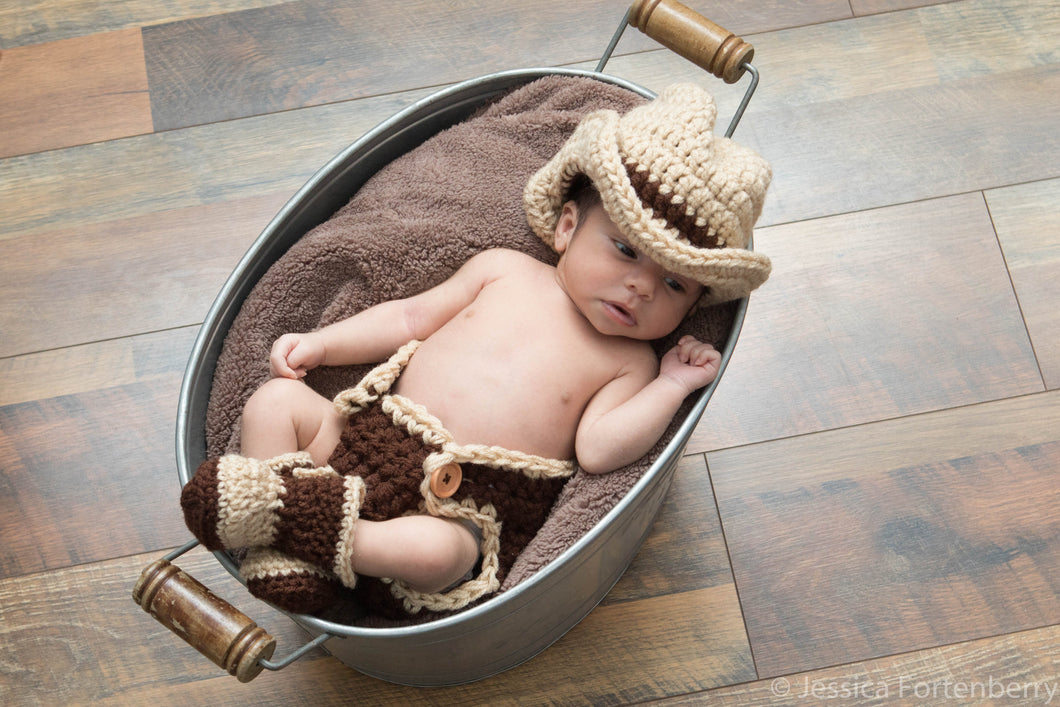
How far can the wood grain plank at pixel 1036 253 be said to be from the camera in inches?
45.3

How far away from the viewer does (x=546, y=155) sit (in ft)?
3.49

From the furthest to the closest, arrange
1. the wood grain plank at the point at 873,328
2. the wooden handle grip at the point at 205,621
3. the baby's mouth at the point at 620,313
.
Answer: the wood grain plank at the point at 873,328 < the baby's mouth at the point at 620,313 < the wooden handle grip at the point at 205,621

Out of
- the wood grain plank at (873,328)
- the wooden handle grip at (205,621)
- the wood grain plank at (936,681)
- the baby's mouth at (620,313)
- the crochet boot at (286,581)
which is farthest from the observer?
the wood grain plank at (873,328)

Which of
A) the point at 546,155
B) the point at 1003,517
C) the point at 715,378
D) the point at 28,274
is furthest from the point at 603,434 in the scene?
the point at 28,274

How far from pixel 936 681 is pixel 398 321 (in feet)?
2.36

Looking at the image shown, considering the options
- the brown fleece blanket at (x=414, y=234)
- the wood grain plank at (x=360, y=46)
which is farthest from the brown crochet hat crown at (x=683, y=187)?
the wood grain plank at (x=360, y=46)

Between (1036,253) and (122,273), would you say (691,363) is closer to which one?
(1036,253)

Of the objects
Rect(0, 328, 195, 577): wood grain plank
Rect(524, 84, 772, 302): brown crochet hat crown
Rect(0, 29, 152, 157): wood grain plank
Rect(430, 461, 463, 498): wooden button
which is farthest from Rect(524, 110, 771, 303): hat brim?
Rect(0, 29, 152, 157): wood grain plank

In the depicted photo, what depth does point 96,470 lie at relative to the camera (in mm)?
1114

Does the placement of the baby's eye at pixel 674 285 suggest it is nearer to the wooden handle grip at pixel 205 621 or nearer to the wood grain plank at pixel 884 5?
the wooden handle grip at pixel 205 621

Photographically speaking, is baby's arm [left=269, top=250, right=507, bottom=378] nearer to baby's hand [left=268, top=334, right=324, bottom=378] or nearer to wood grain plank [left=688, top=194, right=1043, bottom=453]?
baby's hand [left=268, top=334, right=324, bottom=378]

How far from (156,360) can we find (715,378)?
71 centimetres

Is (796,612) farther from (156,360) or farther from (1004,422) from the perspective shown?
(156,360)

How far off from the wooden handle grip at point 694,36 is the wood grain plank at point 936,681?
659 mm
